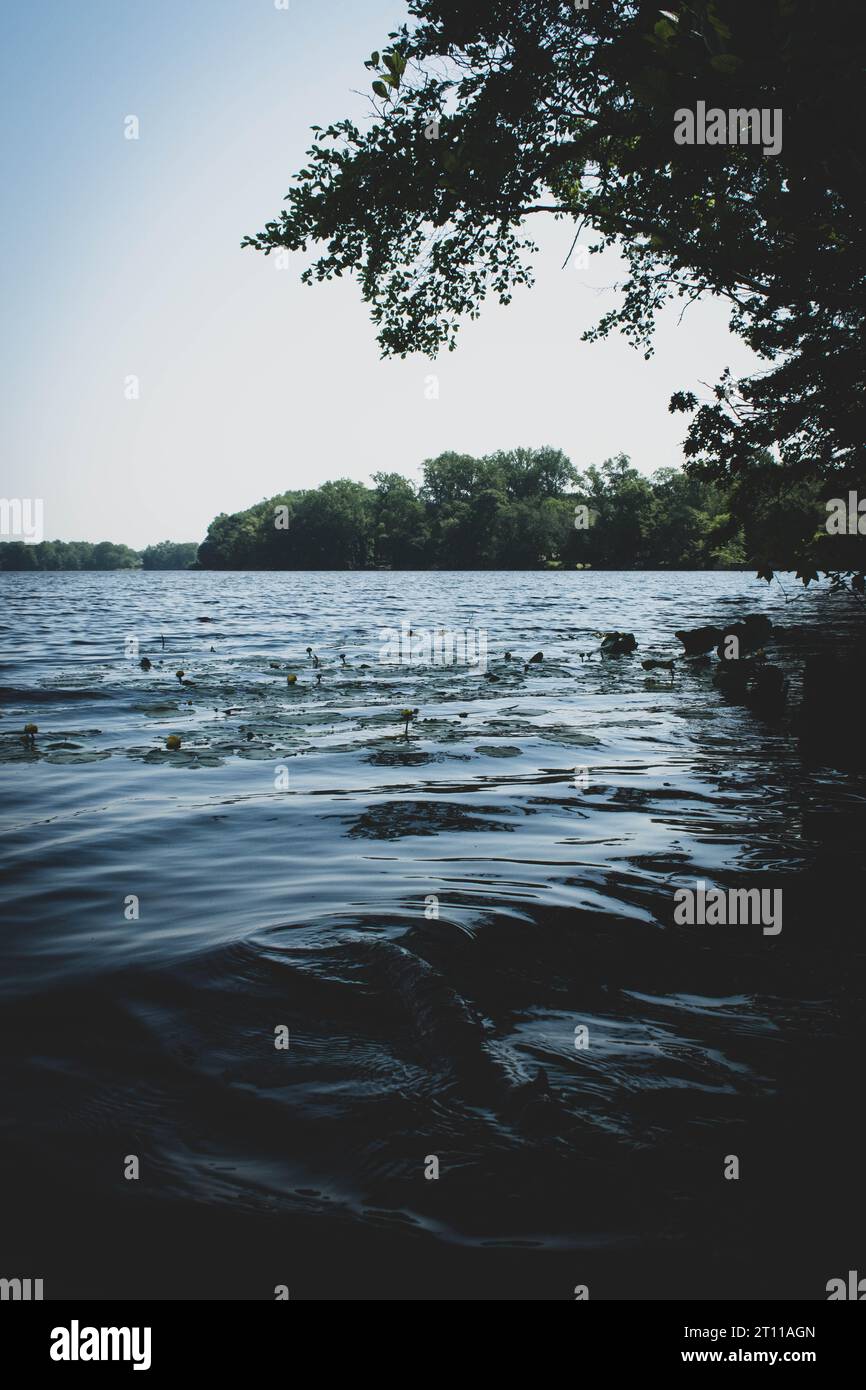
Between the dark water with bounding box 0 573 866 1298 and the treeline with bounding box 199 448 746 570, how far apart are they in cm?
10462

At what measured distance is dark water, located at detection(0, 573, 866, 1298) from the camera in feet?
7.72

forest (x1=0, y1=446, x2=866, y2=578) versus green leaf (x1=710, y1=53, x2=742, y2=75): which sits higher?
forest (x1=0, y1=446, x2=866, y2=578)

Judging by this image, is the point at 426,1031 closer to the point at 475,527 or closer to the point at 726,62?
the point at 726,62

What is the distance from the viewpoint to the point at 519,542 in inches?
5118

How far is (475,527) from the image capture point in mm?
133125

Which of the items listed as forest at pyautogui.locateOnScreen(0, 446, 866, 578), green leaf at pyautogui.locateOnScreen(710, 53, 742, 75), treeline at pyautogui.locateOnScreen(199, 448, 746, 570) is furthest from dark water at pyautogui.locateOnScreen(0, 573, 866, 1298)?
treeline at pyautogui.locateOnScreen(199, 448, 746, 570)

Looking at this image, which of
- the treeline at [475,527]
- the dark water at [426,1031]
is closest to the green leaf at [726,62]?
the dark water at [426,1031]

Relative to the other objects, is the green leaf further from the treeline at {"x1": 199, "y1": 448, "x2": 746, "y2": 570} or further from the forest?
the treeline at {"x1": 199, "y1": 448, "x2": 746, "y2": 570}

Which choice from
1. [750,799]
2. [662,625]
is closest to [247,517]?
[662,625]

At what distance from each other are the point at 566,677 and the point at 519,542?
117638 millimetres

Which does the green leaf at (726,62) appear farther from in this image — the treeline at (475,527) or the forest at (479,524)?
the treeline at (475,527)

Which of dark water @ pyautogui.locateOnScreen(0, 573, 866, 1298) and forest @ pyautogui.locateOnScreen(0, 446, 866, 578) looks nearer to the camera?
dark water @ pyautogui.locateOnScreen(0, 573, 866, 1298)
